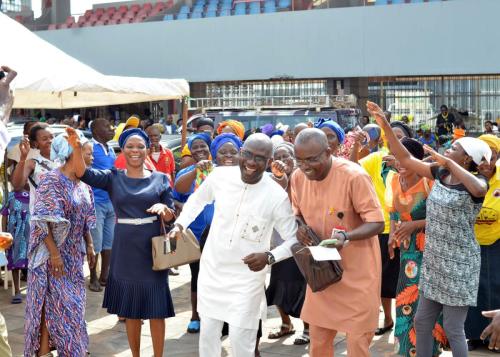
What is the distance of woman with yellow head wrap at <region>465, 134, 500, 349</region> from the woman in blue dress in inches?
93.5

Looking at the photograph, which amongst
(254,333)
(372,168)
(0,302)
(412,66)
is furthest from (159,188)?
(412,66)

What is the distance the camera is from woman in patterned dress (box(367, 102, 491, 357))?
454cm

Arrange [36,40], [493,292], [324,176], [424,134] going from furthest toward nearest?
[424,134]
[36,40]
[493,292]
[324,176]

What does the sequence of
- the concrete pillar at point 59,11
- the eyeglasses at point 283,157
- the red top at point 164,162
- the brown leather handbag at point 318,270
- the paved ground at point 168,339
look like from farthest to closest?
the concrete pillar at point 59,11 → the red top at point 164,162 → the eyeglasses at point 283,157 → the paved ground at point 168,339 → the brown leather handbag at point 318,270

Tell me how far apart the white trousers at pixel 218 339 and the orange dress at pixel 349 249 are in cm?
42

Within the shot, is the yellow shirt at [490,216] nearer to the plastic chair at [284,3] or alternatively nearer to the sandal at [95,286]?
the sandal at [95,286]

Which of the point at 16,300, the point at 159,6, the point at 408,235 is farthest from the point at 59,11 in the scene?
the point at 408,235

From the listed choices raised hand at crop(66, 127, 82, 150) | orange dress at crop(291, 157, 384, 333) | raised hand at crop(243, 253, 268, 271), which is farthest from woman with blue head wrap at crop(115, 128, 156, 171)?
orange dress at crop(291, 157, 384, 333)

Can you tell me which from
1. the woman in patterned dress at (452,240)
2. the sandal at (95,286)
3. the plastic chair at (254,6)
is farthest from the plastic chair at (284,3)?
the woman in patterned dress at (452,240)

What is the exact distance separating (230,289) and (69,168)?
169 cm

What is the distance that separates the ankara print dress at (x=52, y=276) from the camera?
17.1 feet

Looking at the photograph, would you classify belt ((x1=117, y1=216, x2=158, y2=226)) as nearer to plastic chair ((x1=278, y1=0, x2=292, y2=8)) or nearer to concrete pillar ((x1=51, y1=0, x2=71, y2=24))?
plastic chair ((x1=278, y1=0, x2=292, y2=8))

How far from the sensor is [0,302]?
7582 millimetres

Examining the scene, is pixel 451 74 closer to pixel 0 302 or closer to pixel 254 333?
pixel 0 302
